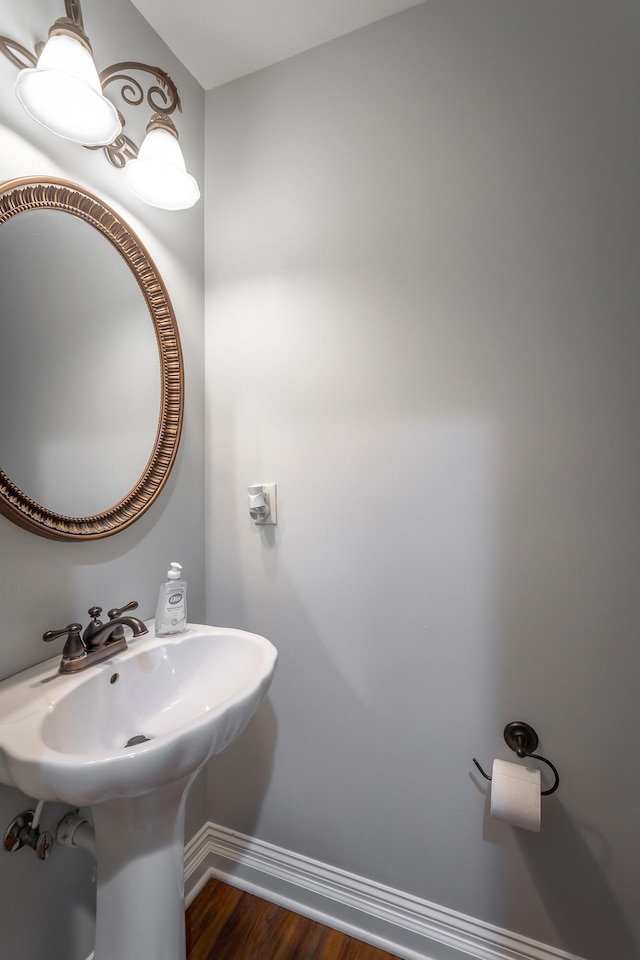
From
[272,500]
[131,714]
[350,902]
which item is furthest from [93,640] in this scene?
[350,902]

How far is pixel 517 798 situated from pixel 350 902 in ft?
2.13

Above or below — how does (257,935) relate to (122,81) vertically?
below

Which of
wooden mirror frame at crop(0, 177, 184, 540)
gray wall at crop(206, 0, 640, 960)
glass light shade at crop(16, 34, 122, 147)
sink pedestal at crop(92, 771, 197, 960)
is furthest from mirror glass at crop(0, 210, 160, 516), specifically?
sink pedestal at crop(92, 771, 197, 960)

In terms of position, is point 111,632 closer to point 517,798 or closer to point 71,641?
point 71,641

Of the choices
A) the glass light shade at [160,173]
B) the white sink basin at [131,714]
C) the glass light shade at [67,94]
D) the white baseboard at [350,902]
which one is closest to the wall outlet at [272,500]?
the white sink basin at [131,714]

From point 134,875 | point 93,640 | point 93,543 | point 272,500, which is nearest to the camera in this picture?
point 134,875

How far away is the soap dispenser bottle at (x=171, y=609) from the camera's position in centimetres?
103

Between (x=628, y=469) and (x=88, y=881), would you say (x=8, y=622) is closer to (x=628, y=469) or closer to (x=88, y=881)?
(x=88, y=881)

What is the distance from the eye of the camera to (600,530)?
36.3 inches

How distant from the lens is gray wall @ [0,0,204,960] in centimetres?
80

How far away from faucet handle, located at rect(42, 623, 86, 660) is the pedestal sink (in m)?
0.04

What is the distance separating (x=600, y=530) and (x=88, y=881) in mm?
1430

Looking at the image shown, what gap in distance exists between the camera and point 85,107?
2.68 feet

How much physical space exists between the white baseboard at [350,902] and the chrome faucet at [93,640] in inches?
32.4
